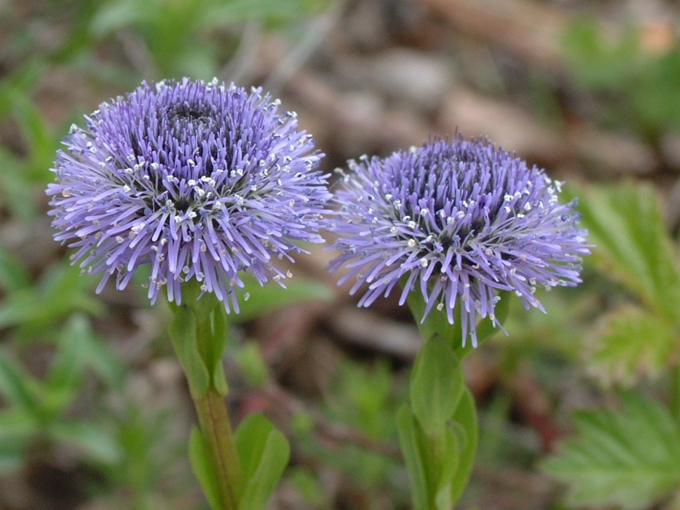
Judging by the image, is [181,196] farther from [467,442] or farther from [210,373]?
[467,442]

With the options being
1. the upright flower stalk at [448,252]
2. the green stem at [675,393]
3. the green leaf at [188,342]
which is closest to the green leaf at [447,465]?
the upright flower stalk at [448,252]

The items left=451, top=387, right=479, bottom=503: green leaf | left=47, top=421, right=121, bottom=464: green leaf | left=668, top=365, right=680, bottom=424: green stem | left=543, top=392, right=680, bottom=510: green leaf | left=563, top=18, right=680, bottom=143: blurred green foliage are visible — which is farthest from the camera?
left=563, top=18, right=680, bottom=143: blurred green foliage

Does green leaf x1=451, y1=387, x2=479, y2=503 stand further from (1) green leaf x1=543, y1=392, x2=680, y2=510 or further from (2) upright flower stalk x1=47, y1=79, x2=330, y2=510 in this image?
(1) green leaf x1=543, y1=392, x2=680, y2=510

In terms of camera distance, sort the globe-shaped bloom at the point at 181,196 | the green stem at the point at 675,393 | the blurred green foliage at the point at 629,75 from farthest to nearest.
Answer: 1. the blurred green foliage at the point at 629,75
2. the green stem at the point at 675,393
3. the globe-shaped bloom at the point at 181,196

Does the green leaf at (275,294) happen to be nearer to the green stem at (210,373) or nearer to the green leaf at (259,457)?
the green leaf at (259,457)

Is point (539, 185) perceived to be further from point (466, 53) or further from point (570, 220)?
point (466, 53)

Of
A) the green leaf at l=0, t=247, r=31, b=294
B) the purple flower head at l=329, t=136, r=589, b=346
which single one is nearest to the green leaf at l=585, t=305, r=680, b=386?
the purple flower head at l=329, t=136, r=589, b=346

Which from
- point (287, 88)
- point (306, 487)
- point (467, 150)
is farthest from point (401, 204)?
point (287, 88)
